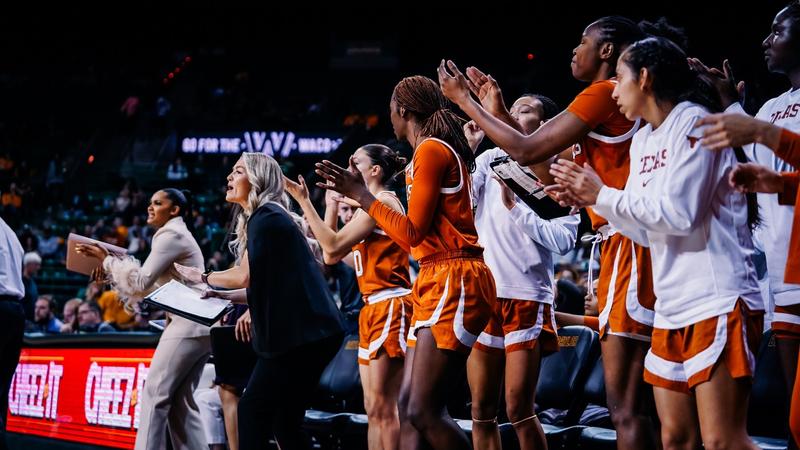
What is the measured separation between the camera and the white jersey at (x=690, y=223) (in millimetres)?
2789

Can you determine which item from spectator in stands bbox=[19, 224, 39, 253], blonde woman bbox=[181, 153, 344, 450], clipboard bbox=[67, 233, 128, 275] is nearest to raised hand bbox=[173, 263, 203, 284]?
clipboard bbox=[67, 233, 128, 275]

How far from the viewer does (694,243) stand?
286cm

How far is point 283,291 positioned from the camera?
4488 mm

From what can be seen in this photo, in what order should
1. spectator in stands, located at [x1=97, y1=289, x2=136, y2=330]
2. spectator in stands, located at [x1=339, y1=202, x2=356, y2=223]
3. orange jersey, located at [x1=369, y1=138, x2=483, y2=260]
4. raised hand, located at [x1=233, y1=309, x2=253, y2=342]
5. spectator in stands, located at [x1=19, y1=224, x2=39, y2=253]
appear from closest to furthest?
1. orange jersey, located at [x1=369, y1=138, x2=483, y2=260]
2. raised hand, located at [x1=233, y1=309, x2=253, y2=342]
3. spectator in stands, located at [x1=339, y1=202, x2=356, y2=223]
4. spectator in stands, located at [x1=97, y1=289, x2=136, y2=330]
5. spectator in stands, located at [x1=19, y1=224, x2=39, y2=253]

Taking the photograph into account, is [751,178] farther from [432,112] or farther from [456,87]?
[432,112]

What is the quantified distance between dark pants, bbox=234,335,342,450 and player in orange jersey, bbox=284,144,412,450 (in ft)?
1.56

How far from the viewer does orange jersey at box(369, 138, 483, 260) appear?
Result: 148 inches

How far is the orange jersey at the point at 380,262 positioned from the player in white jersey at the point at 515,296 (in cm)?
53

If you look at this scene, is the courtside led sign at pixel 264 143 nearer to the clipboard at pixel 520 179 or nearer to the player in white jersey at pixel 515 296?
the player in white jersey at pixel 515 296

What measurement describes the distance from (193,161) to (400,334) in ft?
66.6

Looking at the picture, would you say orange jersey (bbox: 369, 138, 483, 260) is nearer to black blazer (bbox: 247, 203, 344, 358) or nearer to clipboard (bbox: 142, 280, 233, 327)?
black blazer (bbox: 247, 203, 344, 358)

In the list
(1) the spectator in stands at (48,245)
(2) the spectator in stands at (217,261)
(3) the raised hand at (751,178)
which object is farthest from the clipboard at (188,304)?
(1) the spectator in stands at (48,245)

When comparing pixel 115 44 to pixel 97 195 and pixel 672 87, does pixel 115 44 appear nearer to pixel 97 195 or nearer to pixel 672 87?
pixel 97 195

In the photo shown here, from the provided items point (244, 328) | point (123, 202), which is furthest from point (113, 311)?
point (123, 202)
